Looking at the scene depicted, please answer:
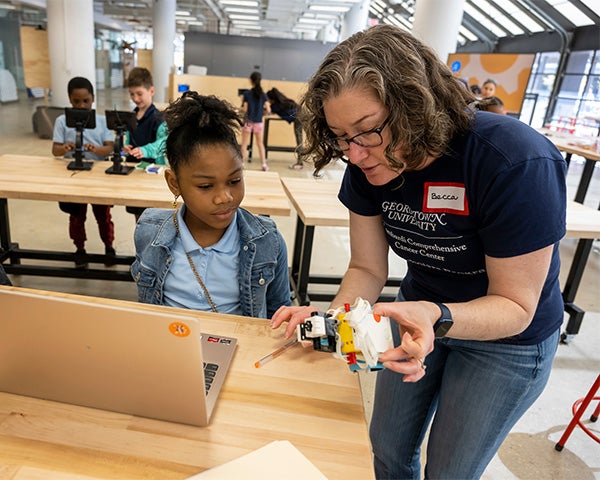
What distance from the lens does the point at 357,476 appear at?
0.71 m

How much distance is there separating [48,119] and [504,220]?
8023 mm

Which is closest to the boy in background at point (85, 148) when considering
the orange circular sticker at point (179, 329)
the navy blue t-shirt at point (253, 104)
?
the orange circular sticker at point (179, 329)

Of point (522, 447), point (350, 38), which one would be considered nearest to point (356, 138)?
point (350, 38)

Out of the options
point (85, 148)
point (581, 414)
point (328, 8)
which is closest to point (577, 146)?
point (581, 414)

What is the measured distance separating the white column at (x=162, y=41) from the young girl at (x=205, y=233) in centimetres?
1290

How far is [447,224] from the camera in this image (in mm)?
971

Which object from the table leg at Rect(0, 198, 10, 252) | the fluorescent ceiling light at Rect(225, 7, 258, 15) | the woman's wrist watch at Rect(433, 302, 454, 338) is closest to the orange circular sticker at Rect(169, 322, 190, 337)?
the woman's wrist watch at Rect(433, 302, 454, 338)

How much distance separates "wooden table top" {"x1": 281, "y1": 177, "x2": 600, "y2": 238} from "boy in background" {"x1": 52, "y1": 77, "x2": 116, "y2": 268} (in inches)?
50.0

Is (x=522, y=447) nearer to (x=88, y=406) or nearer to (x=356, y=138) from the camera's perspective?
(x=356, y=138)

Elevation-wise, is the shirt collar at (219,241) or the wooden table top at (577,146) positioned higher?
the wooden table top at (577,146)

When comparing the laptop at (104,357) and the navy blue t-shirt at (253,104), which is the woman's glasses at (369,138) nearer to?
the laptop at (104,357)

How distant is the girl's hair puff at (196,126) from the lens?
1258mm

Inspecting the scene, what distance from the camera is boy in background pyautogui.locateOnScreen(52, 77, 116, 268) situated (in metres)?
2.91

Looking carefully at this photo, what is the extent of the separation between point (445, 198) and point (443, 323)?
268 millimetres
